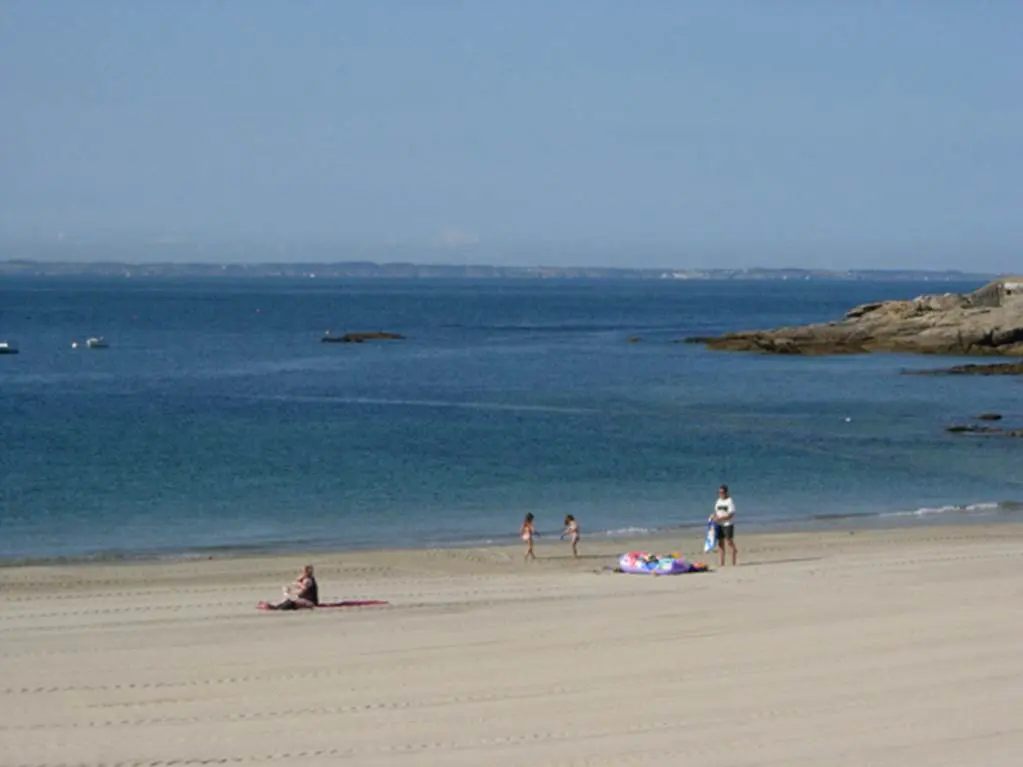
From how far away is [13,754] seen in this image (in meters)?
12.1

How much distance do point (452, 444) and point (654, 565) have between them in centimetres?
2150

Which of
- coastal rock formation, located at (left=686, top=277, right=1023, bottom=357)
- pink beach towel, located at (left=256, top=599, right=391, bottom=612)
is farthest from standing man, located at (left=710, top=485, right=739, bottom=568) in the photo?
coastal rock formation, located at (left=686, top=277, right=1023, bottom=357)

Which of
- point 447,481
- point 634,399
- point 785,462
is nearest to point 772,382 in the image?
point 634,399

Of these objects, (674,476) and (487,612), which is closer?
(487,612)

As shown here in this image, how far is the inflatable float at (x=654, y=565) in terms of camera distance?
2292 cm

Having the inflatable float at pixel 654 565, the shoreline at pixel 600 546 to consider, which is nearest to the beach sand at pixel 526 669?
the inflatable float at pixel 654 565

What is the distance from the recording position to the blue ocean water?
30938 millimetres

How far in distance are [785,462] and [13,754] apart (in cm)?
3057

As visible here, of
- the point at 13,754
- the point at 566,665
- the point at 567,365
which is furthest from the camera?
the point at 567,365

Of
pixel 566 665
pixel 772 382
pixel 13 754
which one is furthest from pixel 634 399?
pixel 13 754

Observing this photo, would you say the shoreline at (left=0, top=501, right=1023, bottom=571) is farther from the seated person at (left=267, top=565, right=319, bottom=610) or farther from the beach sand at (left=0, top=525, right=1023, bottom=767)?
the seated person at (left=267, top=565, right=319, bottom=610)

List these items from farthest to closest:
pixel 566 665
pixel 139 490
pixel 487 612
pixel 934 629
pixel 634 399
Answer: pixel 634 399 < pixel 139 490 < pixel 487 612 < pixel 934 629 < pixel 566 665

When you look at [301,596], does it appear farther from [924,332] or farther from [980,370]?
[924,332]

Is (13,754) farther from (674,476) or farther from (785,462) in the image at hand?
(785,462)
